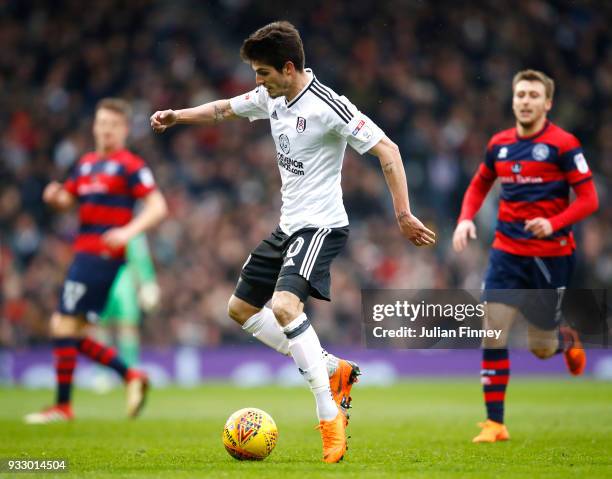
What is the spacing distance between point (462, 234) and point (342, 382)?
66.7 inches

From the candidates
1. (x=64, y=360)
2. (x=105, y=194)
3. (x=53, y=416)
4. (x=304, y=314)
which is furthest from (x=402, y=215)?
(x=53, y=416)

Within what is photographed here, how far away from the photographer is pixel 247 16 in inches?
811

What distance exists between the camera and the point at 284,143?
616 cm

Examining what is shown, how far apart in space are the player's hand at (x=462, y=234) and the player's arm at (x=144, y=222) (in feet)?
8.32

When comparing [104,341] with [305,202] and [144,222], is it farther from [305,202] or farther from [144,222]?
[305,202]

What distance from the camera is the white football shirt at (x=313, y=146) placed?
5.93 m

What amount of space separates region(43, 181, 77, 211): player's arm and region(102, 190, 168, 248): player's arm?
0.45 m

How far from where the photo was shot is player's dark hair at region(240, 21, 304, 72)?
229 inches

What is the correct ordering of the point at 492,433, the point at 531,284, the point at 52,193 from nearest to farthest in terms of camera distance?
the point at 492,433, the point at 531,284, the point at 52,193

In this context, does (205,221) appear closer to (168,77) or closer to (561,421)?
(168,77)

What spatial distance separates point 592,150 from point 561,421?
10369 millimetres

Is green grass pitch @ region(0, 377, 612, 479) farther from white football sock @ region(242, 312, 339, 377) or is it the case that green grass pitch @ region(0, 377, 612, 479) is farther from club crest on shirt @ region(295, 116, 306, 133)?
club crest on shirt @ region(295, 116, 306, 133)

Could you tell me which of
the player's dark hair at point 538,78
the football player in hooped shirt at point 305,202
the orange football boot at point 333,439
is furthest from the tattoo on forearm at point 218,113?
the player's dark hair at point 538,78

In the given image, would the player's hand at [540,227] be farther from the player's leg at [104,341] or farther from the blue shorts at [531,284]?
the player's leg at [104,341]
